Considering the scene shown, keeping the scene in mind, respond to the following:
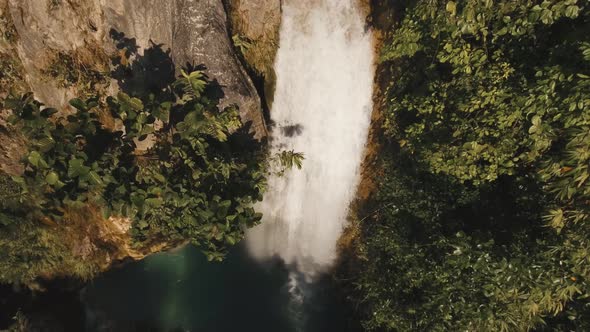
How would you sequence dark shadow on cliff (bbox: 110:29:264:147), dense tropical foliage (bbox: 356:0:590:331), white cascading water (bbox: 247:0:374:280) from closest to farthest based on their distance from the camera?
dense tropical foliage (bbox: 356:0:590:331) → dark shadow on cliff (bbox: 110:29:264:147) → white cascading water (bbox: 247:0:374:280)

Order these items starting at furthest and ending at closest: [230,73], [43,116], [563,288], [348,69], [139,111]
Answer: [348,69] → [230,73] → [139,111] → [43,116] → [563,288]

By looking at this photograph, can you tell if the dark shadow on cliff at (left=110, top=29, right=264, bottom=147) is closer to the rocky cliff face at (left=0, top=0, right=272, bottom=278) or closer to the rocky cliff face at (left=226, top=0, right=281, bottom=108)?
the rocky cliff face at (left=0, top=0, right=272, bottom=278)

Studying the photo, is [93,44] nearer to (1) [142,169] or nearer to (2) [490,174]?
(1) [142,169]

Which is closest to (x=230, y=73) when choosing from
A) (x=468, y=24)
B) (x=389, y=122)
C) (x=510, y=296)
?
(x=389, y=122)

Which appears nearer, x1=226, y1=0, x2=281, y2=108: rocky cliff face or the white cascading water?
x1=226, y1=0, x2=281, y2=108: rocky cliff face

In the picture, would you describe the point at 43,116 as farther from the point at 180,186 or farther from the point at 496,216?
the point at 496,216

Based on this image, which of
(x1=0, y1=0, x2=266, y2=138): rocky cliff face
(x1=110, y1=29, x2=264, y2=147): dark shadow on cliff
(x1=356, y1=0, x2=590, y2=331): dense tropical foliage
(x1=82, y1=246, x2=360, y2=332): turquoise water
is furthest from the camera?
(x1=82, y1=246, x2=360, y2=332): turquoise water

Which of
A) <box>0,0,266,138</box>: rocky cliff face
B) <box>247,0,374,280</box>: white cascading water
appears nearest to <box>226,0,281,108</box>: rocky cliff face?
<box>247,0,374,280</box>: white cascading water
